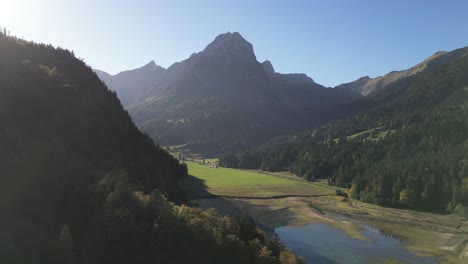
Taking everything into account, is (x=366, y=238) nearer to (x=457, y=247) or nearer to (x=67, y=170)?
(x=457, y=247)

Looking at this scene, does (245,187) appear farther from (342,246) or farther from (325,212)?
(342,246)

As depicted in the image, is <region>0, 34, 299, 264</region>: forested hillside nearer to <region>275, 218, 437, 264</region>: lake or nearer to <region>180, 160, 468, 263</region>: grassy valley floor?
<region>275, 218, 437, 264</region>: lake

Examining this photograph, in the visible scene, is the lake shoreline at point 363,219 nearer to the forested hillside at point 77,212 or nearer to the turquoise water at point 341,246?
the turquoise water at point 341,246

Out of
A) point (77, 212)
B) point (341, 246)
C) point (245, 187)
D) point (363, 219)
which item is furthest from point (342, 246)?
point (245, 187)

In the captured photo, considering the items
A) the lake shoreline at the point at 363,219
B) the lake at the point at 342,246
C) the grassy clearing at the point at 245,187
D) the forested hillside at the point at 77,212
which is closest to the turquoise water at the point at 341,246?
the lake at the point at 342,246

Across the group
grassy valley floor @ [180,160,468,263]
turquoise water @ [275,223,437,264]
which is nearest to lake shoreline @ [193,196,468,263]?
grassy valley floor @ [180,160,468,263]

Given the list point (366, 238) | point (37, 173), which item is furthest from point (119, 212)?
point (366, 238)
